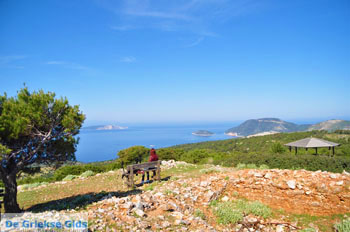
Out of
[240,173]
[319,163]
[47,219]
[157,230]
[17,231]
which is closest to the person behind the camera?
[17,231]

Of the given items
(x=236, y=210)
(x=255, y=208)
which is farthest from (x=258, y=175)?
(x=236, y=210)

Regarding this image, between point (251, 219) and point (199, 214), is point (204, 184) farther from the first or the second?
point (251, 219)

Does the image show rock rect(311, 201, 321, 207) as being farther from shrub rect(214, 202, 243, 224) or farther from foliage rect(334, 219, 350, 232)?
shrub rect(214, 202, 243, 224)

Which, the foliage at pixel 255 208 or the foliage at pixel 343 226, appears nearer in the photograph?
the foliage at pixel 343 226

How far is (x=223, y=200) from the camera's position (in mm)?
8391

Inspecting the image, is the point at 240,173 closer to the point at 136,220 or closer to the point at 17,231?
the point at 136,220

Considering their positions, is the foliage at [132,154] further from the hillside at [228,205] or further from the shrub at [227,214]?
the shrub at [227,214]

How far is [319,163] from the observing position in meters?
12.0

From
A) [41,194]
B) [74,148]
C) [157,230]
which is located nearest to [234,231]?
[157,230]

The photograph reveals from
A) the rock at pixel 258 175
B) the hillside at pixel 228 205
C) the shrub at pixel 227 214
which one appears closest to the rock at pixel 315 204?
the hillside at pixel 228 205

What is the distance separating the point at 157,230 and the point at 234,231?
109 inches

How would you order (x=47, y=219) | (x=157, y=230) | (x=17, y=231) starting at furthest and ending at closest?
(x=157, y=230) → (x=47, y=219) → (x=17, y=231)

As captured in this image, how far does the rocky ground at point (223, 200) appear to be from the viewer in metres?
5.80

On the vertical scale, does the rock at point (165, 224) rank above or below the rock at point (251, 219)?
above
